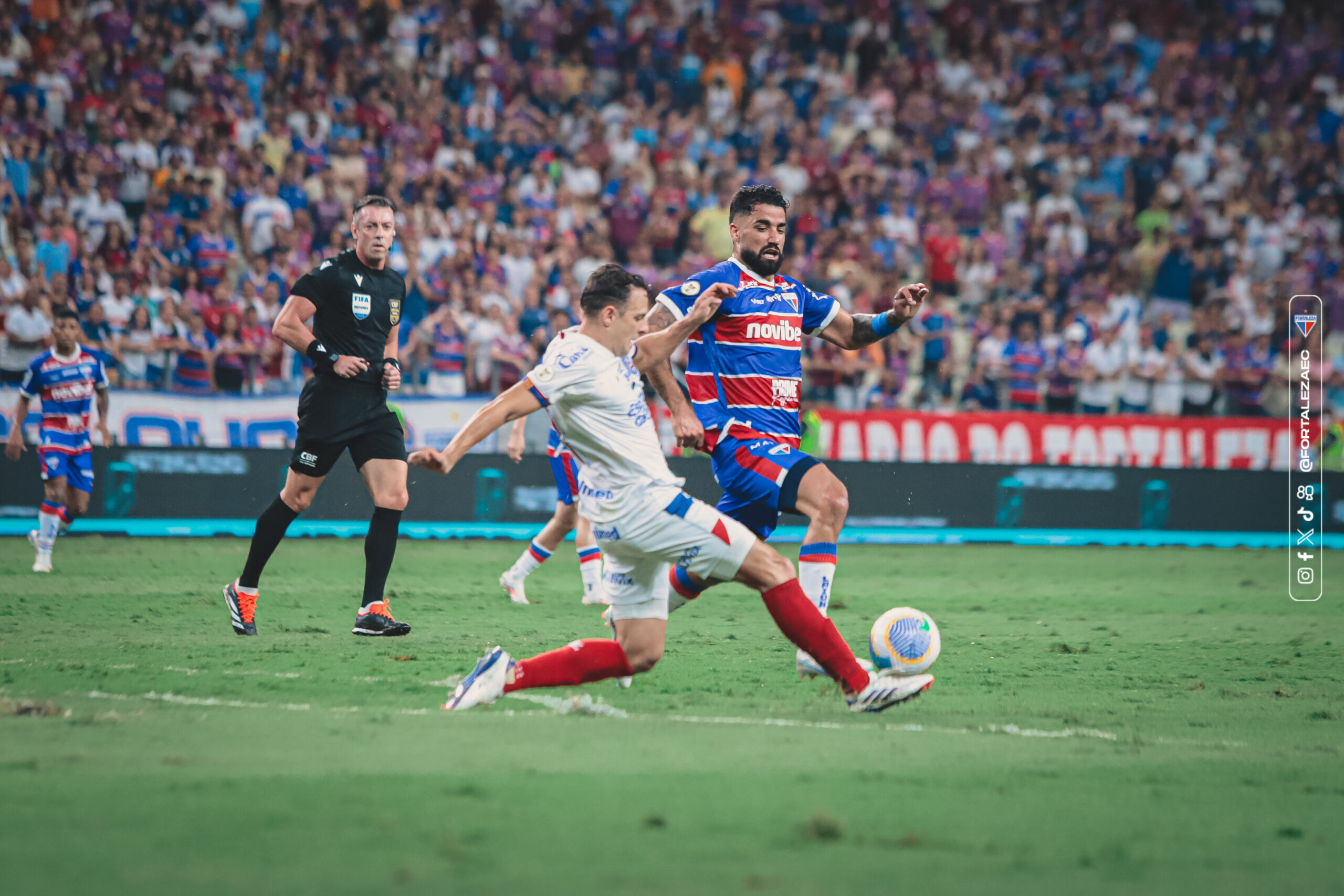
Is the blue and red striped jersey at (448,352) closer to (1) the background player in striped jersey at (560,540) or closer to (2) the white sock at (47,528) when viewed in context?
(2) the white sock at (47,528)

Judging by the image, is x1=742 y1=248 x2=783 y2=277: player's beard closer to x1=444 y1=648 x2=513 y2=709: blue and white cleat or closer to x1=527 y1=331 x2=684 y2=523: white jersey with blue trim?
x1=527 y1=331 x2=684 y2=523: white jersey with blue trim

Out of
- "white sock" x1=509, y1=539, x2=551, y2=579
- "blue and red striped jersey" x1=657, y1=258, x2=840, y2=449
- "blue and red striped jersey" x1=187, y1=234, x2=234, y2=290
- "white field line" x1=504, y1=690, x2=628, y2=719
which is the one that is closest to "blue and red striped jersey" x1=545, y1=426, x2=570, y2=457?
"white sock" x1=509, y1=539, x2=551, y2=579

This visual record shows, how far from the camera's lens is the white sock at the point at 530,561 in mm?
10992

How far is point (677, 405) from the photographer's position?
7.27m

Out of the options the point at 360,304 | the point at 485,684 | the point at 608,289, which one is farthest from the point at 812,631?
the point at 360,304

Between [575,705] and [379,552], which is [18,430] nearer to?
[379,552]

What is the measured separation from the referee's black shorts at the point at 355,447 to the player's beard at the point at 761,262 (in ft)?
8.00

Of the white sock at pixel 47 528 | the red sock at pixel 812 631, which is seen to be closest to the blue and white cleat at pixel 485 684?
the red sock at pixel 812 631

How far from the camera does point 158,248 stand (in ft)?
57.8

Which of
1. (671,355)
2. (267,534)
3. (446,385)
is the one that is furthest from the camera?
(446,385)

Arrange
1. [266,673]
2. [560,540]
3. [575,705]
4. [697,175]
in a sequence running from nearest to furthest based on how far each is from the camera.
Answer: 1. [575,705]
2. [266,673]
3. [560,540]
4. [697,175]

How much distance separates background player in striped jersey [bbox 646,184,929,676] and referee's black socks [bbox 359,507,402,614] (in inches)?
83.8

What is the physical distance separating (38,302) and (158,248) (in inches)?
74.8

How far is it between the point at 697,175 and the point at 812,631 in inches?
644
